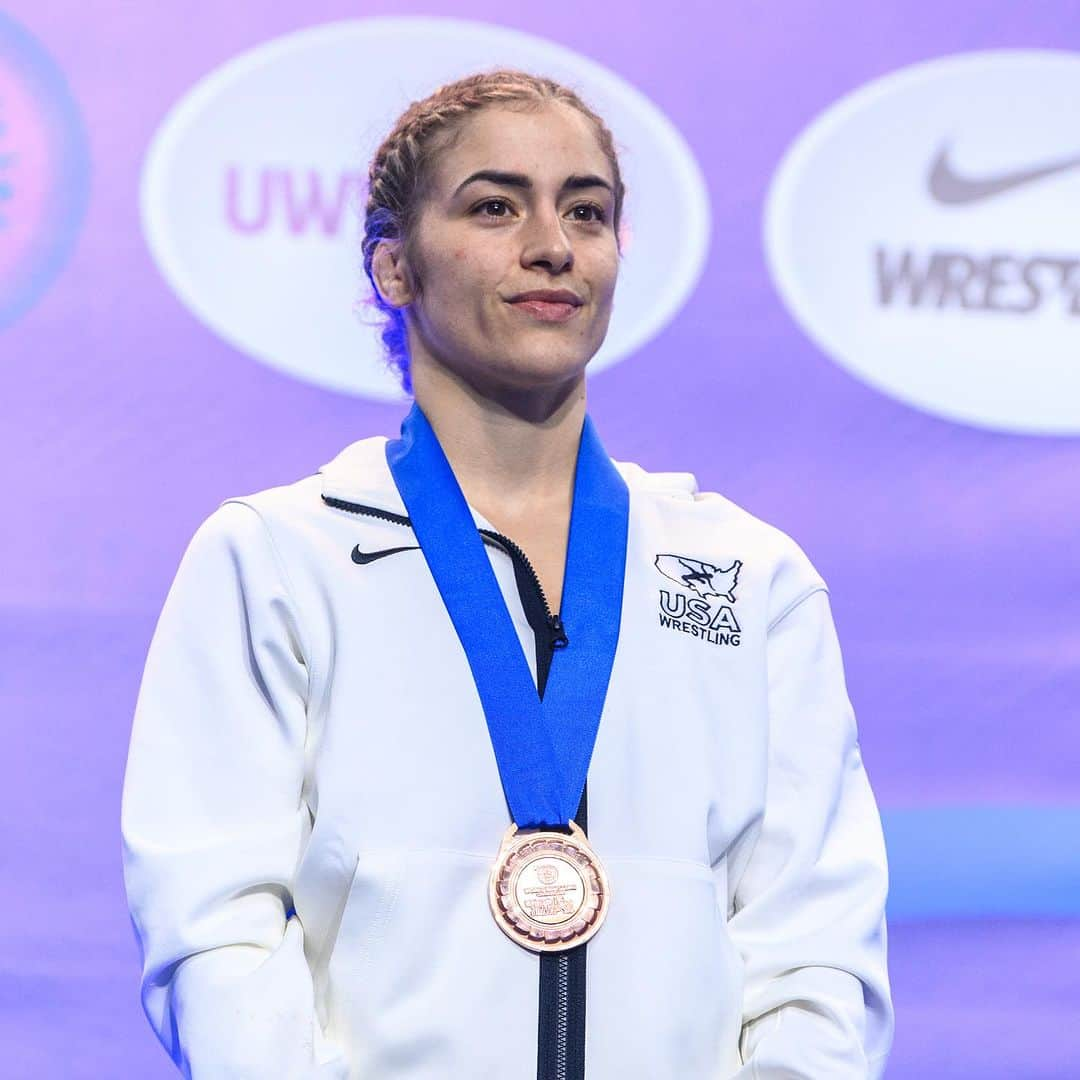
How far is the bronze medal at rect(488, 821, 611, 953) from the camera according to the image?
5.30ft

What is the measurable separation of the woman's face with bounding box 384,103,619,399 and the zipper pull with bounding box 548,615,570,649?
0.87ft

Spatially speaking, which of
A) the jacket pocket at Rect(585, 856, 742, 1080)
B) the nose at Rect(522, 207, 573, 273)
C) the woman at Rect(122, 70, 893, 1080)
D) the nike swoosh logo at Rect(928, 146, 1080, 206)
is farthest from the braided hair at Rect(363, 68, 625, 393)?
the nike swoosh logo at Rect(928, 146, 1080, 206)

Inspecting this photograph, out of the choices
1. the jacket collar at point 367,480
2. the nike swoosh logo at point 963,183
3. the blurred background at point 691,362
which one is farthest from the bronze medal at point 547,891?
the nike swoosh logo at point 963,183

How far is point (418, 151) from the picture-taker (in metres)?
1.97

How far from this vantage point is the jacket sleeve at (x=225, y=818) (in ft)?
5.13

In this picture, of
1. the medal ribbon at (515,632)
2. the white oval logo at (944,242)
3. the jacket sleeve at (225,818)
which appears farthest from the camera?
the white oval logo at (944,242)

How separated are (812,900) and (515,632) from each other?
0.39 meters

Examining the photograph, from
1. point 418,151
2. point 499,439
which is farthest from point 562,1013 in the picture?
point 418,151

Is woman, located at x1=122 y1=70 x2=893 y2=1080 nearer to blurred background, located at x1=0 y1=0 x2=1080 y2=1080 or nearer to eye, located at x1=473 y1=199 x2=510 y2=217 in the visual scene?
eye, located at x1=473 y1=199 x2=510 y2=217

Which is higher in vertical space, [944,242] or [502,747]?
[944,242]

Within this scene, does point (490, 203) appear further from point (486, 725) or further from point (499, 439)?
point (486, 725)

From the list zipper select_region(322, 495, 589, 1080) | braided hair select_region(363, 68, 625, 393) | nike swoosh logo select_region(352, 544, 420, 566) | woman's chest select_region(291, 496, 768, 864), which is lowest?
zipper select_region(322, 495, 589, 1080)

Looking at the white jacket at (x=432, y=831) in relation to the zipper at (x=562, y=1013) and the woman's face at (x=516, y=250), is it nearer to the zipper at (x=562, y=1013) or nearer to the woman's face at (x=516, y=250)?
the zipper at (x=562, y=1013)

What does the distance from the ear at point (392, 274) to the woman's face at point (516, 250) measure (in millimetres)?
29
